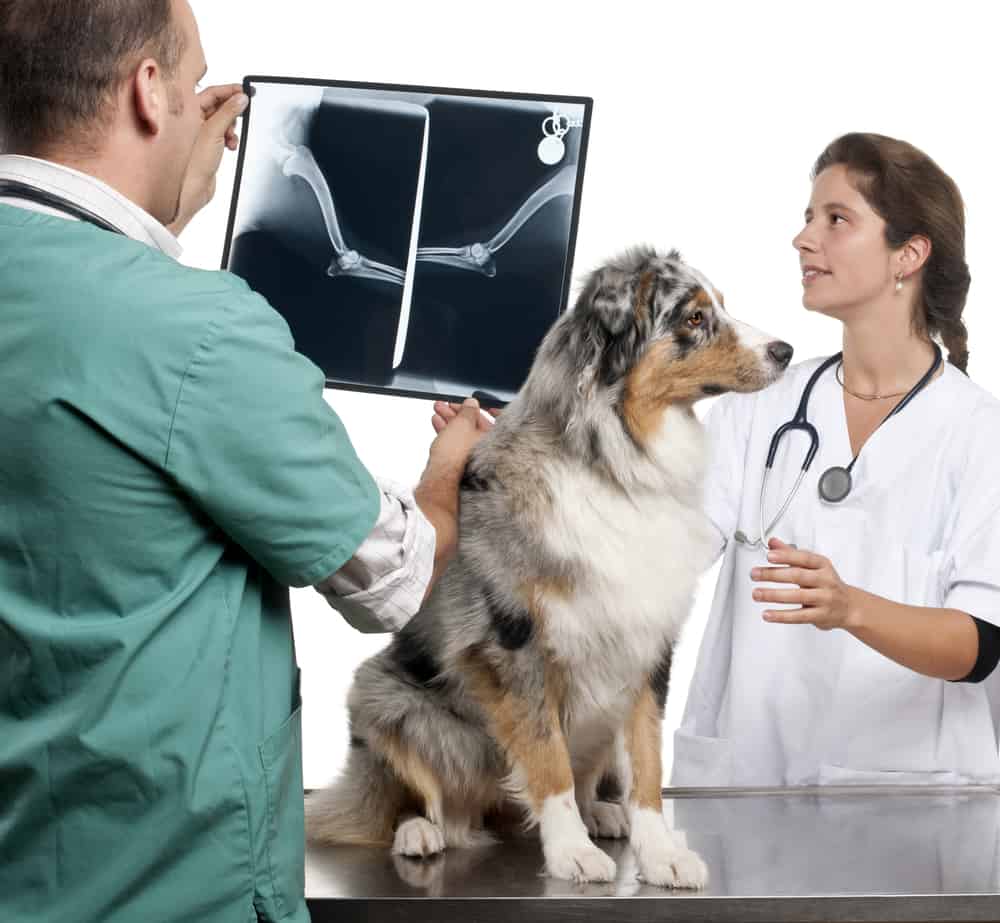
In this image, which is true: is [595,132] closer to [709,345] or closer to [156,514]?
[709,345]

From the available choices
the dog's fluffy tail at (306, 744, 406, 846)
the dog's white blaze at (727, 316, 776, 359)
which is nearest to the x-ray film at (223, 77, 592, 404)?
the dog's white blaze at (727, 316, 776, 359)

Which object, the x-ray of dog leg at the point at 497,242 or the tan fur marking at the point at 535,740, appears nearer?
the tan fur marking at the point at 535,740

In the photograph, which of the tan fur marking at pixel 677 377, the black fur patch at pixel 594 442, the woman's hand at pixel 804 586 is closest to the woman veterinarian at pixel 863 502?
the woman's hand at pixel 804 586

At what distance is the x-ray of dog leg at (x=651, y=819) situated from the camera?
1759 millimetres

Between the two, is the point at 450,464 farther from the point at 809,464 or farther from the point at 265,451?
the point at 809,464

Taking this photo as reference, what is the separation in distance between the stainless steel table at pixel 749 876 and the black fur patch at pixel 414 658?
11.3 inches

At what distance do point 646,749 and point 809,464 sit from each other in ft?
3.29

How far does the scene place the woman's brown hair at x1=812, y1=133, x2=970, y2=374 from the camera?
2.77m

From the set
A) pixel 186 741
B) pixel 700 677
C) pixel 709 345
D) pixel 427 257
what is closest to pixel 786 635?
pixel 700 677

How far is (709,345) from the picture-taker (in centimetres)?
217

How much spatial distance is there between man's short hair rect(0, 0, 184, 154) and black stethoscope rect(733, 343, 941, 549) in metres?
1.66

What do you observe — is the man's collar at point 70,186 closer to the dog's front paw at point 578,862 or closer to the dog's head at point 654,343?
the dog's head at point 654,343

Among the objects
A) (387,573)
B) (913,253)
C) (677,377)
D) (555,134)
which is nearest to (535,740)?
(387,573)

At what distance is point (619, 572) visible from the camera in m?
1.99
